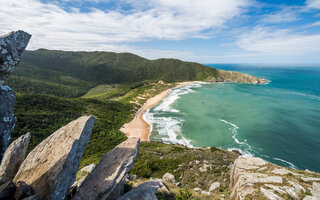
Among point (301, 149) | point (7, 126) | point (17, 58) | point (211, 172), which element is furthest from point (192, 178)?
point (301, 149)

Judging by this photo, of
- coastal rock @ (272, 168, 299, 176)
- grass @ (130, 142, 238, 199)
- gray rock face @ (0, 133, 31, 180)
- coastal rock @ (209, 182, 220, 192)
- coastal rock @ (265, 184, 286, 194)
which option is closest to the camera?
gray rock face @ (0, 133, 31, 180)

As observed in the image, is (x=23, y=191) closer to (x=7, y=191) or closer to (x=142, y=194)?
(x=7, y=191)

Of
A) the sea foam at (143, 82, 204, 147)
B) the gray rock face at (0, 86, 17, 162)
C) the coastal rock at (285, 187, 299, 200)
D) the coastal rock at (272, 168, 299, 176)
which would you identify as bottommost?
the sea foam at (143, 82, 204, 147)

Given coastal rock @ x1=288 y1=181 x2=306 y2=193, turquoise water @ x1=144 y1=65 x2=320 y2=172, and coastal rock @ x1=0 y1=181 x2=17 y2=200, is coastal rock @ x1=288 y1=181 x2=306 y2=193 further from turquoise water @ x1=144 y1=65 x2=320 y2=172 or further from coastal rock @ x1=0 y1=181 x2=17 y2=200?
turquoise water @ x1=144 y1=65 x2=320 y2=172

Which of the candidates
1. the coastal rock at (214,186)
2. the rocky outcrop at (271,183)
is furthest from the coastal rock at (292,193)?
the coastal rock at (214,186)

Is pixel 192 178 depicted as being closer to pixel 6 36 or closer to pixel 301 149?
pixel 6 36

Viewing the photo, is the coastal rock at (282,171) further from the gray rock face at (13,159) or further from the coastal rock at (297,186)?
the gray rock face at (13,159)

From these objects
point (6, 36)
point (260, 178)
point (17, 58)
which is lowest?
point (260, 178)

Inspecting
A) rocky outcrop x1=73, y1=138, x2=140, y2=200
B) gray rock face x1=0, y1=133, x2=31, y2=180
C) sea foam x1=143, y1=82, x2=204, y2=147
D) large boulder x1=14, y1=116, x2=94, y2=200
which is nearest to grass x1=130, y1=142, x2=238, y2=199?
rocky outcrop x1=73, y1=138, x2=140, y2=200
